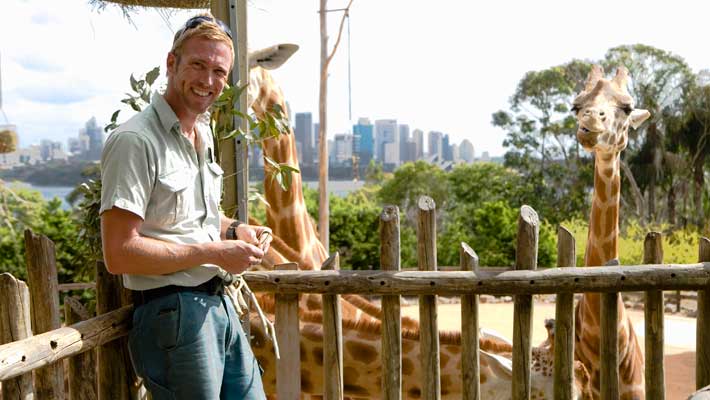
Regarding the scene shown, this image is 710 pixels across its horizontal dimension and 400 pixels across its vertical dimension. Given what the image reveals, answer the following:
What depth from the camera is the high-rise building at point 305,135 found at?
59.5 metres

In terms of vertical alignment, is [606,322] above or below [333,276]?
below

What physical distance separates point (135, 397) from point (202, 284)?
638 millimetres

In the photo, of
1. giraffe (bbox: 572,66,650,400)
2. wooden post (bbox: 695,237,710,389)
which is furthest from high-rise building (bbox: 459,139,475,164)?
wooden post (bbox: 695,237,710,389)

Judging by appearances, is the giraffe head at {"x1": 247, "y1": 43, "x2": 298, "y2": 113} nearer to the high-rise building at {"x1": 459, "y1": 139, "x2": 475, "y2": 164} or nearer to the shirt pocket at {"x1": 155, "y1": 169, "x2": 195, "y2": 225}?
the shirt pocket at {"x1": 155, "y1": 169, "x2": 195, "y2": 225}

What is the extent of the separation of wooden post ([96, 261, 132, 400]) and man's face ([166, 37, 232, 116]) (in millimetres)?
668

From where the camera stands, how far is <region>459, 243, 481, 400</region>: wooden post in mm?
2516

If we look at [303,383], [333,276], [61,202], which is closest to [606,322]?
[333,276]

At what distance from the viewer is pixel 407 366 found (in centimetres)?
299

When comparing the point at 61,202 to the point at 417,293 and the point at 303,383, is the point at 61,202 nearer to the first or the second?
the point at 303,383

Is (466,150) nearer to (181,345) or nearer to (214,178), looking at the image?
(214,178)

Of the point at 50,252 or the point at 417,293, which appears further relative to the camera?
the point at 417,293

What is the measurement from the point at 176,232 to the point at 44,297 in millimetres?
494

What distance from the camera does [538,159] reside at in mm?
18688

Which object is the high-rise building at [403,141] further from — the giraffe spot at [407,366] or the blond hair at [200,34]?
the blond hair at [200,34]
